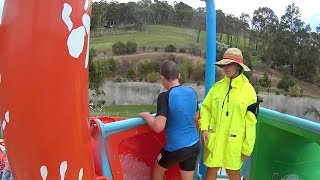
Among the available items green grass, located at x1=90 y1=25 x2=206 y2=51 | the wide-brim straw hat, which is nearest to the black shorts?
the wide-brim straw hat

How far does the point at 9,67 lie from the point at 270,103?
2309cm

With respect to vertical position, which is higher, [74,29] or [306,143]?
[74,29]

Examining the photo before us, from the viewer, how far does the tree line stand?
2515 centimetres

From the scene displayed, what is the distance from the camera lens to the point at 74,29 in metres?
1.82

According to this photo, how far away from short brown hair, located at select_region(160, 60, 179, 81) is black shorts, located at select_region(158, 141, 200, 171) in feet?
1.63

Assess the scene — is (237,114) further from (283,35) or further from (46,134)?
(283,35)

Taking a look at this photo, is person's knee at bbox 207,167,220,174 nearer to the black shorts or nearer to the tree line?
the black shorts

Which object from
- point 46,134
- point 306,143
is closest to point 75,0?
point 46,134

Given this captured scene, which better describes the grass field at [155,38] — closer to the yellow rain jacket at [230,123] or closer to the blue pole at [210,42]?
the blue pole at [210,42]

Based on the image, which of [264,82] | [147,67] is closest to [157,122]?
[147,67]

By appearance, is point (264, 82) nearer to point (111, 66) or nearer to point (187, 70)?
point (187, 70)

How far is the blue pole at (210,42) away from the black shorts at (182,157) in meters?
0.65

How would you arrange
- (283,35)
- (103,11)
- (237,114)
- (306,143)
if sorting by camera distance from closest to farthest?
(237,114), (306,143), (103,11), (283,35)

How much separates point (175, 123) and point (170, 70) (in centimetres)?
36
